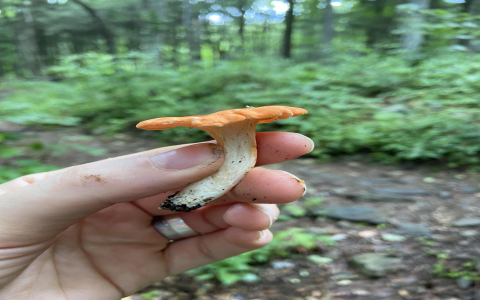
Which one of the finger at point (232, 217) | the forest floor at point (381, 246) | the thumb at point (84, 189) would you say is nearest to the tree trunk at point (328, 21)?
the forest floor at point (381, 246)

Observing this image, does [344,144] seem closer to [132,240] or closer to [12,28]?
[132,240]

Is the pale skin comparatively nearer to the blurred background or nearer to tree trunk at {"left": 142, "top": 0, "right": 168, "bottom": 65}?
the blurred background

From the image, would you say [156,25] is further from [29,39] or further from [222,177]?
[29,39]

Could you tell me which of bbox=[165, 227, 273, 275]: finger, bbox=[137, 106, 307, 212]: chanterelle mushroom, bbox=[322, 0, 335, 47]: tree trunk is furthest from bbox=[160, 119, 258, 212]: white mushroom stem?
bbox=[322, 0, 335, 47]: tree trunk

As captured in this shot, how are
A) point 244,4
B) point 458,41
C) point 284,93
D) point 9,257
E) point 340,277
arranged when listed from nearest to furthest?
point 9,257 → point 340,277 → point 284,93 → point 458,41 → point 244,4

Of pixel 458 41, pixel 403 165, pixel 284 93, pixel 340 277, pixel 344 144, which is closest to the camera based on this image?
pixel 340 277

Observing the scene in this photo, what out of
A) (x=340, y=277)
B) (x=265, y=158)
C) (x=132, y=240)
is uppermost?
(x=265, y=158)

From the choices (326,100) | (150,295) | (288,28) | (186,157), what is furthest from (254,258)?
(288,28)

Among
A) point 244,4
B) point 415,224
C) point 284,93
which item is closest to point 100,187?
point 415,224
